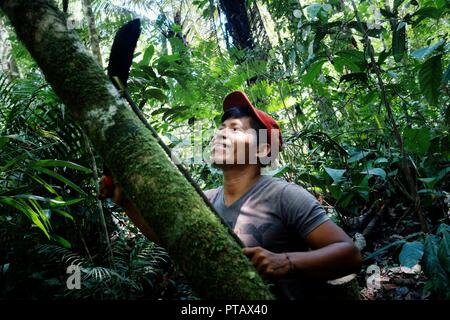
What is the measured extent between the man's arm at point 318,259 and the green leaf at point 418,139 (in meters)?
1.39

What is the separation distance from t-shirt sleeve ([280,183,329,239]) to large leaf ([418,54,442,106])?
3.94ft

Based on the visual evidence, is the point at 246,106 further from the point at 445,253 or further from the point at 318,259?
the point at 445,253

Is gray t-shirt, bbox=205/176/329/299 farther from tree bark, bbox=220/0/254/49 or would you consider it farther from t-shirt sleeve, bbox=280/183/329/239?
tree bark, bbox=220/0/254/49

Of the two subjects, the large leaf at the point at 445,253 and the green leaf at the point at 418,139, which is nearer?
the large leaf at the point at 445,253

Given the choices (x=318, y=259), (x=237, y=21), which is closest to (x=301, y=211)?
(x=318, y=259)

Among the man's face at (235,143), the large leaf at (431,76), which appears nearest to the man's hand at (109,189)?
the man's face at (235,143)

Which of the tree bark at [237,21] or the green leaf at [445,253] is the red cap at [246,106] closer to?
the green leaf at [445,253]

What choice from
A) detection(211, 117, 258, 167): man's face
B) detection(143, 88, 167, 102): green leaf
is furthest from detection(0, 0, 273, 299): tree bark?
detection(143, 88, 167, 102): green leaf

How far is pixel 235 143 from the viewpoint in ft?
6.73

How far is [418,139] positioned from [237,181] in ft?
4.66

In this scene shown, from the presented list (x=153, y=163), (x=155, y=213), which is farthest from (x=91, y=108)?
(x=155, y=213)

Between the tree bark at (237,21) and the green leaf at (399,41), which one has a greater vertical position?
the tree bark at (237,21)

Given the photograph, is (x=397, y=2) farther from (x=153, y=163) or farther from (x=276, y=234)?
(x=153, y=163)

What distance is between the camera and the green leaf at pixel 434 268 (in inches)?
73.1
